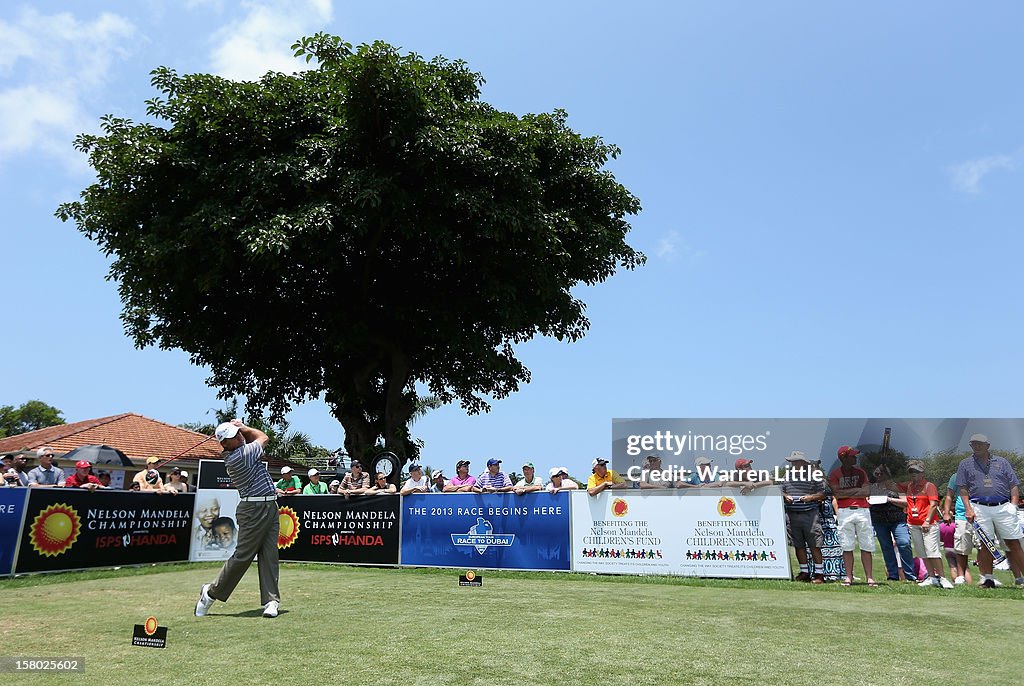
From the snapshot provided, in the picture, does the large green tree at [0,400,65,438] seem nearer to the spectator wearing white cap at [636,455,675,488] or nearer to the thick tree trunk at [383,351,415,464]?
the thick tree trunk at [383,351,415,464]

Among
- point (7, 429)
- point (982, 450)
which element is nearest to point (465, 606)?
point (982, 450)

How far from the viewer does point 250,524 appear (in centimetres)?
777

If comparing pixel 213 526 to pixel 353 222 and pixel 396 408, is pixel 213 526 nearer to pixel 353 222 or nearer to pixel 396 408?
pixel 353 222

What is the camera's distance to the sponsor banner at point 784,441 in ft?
42.9

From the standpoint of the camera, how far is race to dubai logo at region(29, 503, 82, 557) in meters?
13.6

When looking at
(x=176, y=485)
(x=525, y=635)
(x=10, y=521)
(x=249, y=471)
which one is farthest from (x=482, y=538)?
(x=10, y=521)

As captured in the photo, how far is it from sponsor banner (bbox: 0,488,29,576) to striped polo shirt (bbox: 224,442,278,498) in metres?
8.06

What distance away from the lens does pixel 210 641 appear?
6301 mm

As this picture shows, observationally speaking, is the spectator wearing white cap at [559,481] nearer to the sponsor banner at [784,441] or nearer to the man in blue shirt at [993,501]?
the sponsor banner at [784,441]

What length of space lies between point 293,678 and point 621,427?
10.8 m

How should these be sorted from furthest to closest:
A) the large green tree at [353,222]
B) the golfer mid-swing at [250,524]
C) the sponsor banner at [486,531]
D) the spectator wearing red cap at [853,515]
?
1. the large green tree at [353,222]
2. the sponsor banner at [486,531]
3. the spectator wearing red cap at [853,515]
4. the golfer mid-swing at [250,524]

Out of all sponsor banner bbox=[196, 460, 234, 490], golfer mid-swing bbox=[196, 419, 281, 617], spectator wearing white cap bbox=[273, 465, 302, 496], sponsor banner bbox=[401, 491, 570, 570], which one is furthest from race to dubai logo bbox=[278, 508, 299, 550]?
golfer mid-swing bbox=[196, 419, 281, 617]

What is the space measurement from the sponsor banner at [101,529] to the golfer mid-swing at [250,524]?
7.81 m

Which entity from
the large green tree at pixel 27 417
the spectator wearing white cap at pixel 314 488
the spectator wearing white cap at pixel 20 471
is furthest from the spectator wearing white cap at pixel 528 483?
the large green tree at pixel 27 417
